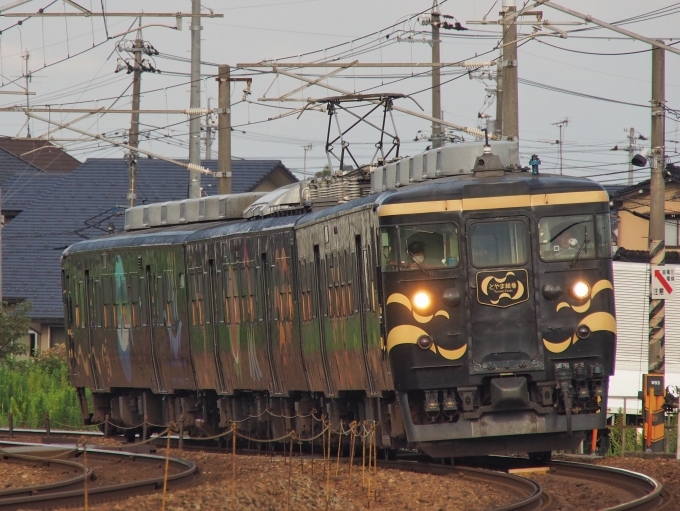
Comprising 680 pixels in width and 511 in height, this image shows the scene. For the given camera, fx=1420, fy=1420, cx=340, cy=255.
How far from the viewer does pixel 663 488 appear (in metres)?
13.0

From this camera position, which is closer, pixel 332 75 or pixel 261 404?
pixel 261 404

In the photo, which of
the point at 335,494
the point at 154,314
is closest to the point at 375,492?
the point at 335,494

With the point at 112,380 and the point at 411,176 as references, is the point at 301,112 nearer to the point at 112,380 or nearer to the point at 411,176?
the point at 112,380

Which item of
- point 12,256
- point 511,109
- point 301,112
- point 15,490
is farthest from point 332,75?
point 12,256

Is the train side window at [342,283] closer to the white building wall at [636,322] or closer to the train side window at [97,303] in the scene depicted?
the train side window at [97,303]

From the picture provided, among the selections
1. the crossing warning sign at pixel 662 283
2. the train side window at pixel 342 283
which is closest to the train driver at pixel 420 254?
the train side window at pixel 342 283

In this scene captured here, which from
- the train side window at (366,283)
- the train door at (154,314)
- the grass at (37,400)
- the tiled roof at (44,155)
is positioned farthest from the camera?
the tiled roof at (44,155)

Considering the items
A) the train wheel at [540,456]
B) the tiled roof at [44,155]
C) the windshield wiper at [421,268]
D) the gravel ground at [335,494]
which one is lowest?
the gravel ground at [335,494]

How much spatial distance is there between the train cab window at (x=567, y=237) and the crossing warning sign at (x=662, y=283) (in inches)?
203

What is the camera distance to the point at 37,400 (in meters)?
30.2

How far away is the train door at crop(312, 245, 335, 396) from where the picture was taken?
17453 millimetres

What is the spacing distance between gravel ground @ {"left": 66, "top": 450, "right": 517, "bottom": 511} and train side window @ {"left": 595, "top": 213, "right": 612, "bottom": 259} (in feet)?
8.95

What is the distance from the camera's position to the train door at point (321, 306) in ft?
57.3

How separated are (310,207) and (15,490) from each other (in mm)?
6641
